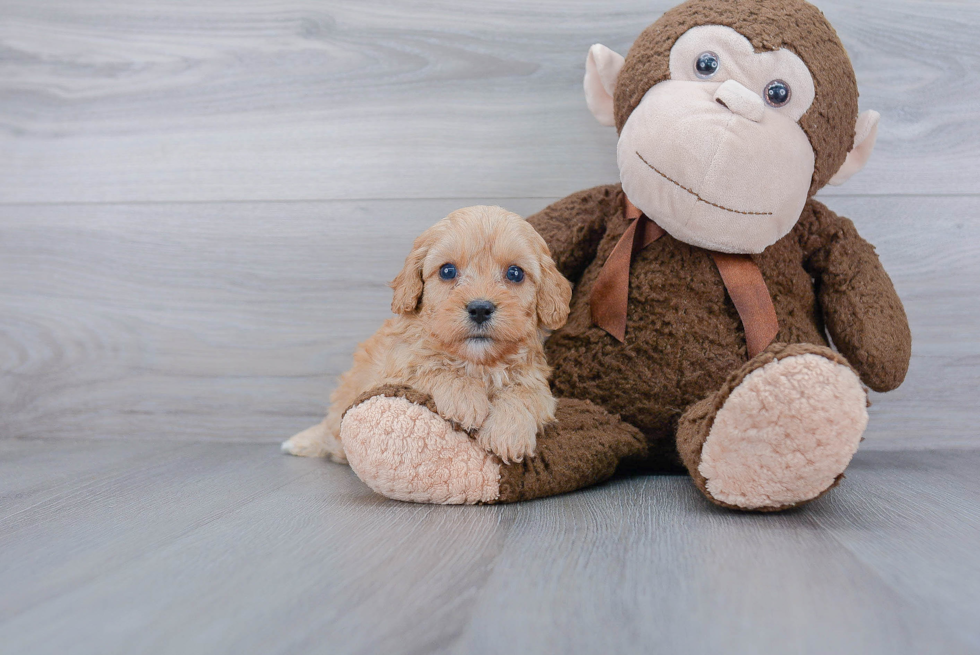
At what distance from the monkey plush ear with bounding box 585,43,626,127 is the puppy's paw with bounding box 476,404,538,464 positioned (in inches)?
24.9

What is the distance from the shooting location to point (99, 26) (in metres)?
1.79

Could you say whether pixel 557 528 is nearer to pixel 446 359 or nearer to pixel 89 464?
pixel 446 359

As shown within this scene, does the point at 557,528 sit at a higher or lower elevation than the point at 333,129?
lower

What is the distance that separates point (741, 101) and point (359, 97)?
972mm

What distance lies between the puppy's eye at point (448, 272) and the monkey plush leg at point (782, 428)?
0.45m

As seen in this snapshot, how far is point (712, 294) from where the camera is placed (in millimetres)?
1266

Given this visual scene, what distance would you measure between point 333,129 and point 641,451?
1.08 m

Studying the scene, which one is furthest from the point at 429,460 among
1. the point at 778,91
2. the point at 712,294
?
the point at 778,91

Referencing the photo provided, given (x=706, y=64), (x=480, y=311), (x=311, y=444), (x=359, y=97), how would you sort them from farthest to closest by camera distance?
(x=359, y=97), (x=311, y=444), (x=706, y=64), (x=480, y=311)

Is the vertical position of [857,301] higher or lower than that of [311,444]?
higher

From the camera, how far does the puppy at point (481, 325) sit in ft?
3.60

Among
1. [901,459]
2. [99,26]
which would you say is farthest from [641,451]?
[99,26]

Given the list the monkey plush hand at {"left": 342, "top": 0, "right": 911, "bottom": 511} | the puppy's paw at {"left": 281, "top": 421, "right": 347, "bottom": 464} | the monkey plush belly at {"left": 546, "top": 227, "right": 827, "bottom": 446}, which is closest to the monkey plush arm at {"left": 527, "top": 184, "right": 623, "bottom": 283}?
the monkey plush hand at {"left": 342, "top": 0, "right": 911, "bottom": 511}

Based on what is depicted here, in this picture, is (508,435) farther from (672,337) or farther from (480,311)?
(672,337)
